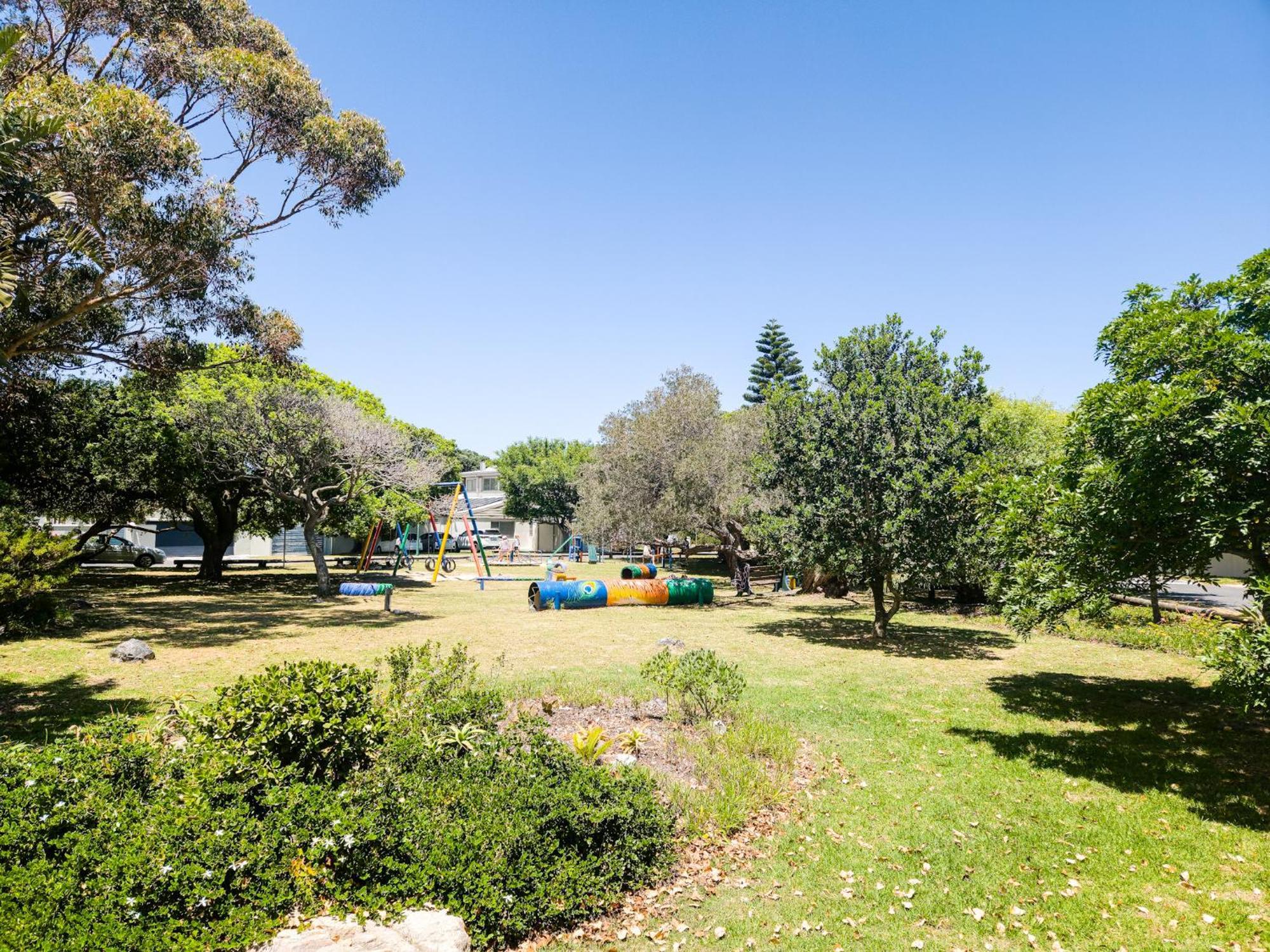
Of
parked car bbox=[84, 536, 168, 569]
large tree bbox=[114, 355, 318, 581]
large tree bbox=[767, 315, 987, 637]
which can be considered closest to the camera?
large tree bbox=[767, 315, 987, 637]

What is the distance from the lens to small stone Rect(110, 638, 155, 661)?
12.2 meters

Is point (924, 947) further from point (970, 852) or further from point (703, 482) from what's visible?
point (703, 482)

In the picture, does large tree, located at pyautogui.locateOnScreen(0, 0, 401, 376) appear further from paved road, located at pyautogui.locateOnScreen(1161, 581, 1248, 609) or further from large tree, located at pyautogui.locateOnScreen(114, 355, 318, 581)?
paved road, located at pyautogui.locateOnScreen(1161, 581, 1248, 609)

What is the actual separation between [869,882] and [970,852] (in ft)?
3.97

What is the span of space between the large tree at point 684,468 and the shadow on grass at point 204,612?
1052cm

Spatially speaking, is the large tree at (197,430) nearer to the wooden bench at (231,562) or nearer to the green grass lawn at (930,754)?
the green grass lawn at (930,754)

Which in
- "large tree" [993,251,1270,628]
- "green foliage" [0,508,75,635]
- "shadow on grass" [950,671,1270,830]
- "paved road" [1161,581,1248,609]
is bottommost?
"shadow on grass" [950,671,1270,830]

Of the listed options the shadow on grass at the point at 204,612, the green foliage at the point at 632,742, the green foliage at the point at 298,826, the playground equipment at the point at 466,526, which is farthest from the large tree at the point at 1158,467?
the playground equipment at the point at 466,526

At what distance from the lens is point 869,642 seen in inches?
647

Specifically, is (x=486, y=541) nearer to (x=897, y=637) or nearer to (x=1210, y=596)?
(x=897, y=637)

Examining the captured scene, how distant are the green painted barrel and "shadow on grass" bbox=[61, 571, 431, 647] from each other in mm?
8996

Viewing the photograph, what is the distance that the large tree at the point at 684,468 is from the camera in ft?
81.4

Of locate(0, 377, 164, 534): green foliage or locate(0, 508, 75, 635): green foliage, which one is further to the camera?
locate(0, 377, 164, 534): green foliage

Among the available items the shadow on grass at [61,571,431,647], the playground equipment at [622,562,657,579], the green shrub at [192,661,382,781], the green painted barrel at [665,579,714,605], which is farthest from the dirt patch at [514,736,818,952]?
the playground equipment at [622,562,657,579]
